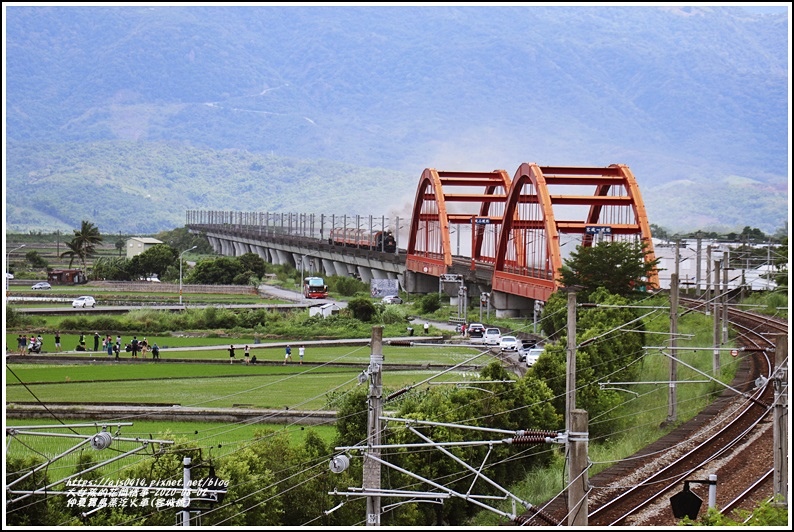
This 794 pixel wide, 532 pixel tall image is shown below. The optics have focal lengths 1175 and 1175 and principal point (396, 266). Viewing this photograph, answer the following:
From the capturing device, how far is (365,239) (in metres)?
123

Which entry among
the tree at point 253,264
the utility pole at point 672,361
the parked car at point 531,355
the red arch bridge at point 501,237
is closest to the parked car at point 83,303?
the red arch bridge at point 501,237

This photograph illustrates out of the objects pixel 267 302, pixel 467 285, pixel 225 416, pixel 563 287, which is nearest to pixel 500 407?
pixel 225 416

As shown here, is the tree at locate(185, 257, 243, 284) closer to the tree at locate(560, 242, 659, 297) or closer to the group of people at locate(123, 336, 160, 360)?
the group of people at locate(123, 336, 160, 360)

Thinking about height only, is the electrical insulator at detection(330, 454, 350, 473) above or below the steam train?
below

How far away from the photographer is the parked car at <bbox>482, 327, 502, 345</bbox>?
5765 cm

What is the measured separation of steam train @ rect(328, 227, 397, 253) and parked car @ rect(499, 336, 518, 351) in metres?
61.6

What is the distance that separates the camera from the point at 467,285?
86.6m

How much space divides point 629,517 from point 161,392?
2534cm

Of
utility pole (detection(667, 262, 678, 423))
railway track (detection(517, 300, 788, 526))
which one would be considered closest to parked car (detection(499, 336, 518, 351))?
railway track (detection(517, 300, 788, 526))

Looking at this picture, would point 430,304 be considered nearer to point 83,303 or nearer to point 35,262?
point 83,303

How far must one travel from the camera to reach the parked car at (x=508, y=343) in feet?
172

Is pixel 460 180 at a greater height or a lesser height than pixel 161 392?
greater

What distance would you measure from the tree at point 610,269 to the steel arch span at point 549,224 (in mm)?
1158

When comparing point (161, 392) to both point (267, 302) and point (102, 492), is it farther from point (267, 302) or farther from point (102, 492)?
point (267, 302)
